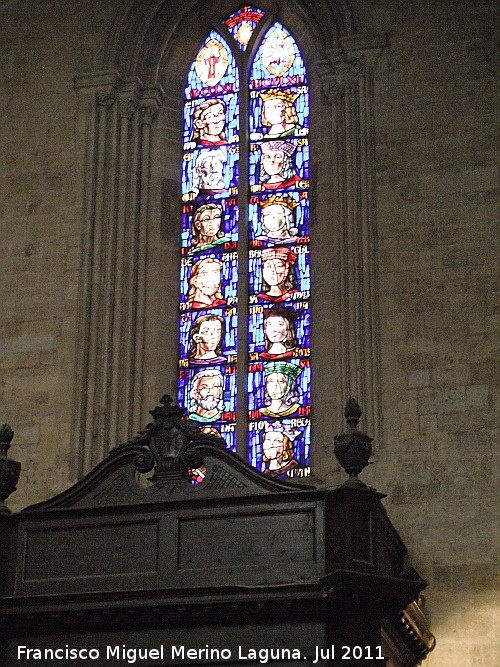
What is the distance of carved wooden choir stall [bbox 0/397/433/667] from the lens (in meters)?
9.90

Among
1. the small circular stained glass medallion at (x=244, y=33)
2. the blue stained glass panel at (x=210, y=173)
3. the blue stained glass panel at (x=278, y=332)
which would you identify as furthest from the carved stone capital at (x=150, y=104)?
the blue stained glass panel at (x=278, y=332)

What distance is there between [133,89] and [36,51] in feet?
4.17

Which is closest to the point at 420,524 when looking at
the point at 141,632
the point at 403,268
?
the point at 403,268

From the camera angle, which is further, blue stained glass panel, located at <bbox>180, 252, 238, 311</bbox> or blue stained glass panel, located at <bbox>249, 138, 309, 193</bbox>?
blue stained glass panel, located at <bbox>249, 138, 309, 193</bbox>

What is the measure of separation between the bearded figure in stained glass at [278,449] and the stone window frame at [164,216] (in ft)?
0.91

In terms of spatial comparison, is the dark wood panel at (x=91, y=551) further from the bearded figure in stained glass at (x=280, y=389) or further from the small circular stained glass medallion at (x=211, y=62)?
the small circular stained glass medallion at (x=211, y=62)

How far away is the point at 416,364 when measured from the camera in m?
13.3

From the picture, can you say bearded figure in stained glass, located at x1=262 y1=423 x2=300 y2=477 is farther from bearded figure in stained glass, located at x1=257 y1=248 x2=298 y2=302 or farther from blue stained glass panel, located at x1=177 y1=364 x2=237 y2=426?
bearded figure in stained glass, located at x1=257 y1=248 x2=298 y2=302

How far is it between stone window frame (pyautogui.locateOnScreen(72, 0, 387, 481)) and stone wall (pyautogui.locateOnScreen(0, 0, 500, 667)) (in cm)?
10

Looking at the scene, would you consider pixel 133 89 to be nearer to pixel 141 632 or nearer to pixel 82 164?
pixel 82 164

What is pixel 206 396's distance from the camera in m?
14.2

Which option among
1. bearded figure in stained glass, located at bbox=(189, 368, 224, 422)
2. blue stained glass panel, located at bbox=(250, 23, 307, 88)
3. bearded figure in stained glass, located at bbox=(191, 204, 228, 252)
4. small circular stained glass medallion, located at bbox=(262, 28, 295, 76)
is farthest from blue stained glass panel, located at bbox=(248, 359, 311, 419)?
small circular stained glass medallion, located at bbox=(262, 28, 295, 76)

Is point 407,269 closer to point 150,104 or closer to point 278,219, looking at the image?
point 278,219

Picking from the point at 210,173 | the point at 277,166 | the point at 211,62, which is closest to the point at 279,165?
the point at 277,166
